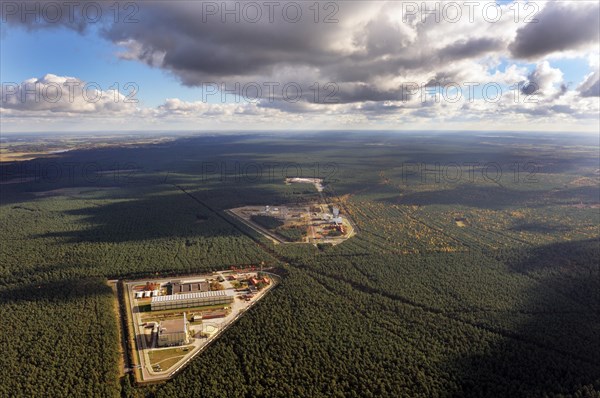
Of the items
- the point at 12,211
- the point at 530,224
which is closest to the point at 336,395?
the point at 530,224

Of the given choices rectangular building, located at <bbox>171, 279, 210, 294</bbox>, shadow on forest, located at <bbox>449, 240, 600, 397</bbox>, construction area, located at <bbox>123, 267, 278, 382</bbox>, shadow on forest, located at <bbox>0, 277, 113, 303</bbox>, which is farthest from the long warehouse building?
shadow on forest, located at <bbox>449, 240, 600, 397</bbox>

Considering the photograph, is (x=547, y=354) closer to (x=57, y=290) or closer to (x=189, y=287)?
(x=189, y=287)

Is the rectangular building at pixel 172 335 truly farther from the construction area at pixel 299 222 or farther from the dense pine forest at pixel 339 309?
the construction area at pixel 299 222

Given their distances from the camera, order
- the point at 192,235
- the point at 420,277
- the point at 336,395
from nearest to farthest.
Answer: the point at 336,395 → the point at 420,277 → the point at 192,235

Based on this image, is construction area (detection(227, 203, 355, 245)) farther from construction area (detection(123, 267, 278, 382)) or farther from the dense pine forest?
construction area (detection(123, 267, 278, 382))

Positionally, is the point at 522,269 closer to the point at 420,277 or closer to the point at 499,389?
the point at 420,277

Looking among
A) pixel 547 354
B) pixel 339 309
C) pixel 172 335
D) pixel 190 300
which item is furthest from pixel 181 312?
pixel 547 354

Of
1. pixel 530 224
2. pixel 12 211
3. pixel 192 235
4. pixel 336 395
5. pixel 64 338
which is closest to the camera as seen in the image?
pixel 336 395

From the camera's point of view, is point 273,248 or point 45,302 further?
point 273,248
